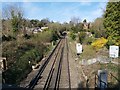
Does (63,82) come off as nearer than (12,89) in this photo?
No

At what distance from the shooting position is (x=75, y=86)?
13508 millimetres

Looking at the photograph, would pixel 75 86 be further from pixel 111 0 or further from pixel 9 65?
pixel 111 0

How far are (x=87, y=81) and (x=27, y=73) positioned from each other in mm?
5081

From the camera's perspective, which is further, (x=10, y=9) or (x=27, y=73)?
(x=10, y=9)

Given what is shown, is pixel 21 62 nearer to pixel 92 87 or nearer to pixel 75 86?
pixel 75 86

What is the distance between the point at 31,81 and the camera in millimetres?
14211

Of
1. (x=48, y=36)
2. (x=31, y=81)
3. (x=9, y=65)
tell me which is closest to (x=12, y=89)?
(x=31, y=81)

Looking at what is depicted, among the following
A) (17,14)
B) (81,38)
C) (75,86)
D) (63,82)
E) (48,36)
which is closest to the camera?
(75,86)

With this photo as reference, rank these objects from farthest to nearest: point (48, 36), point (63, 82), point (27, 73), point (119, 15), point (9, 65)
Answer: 1. point (48, 36)
2. point (119, 15)
3. point (9, 65)
4. point (27, 73)
5. point (63, 82)

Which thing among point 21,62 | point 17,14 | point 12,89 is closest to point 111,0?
point 21,62

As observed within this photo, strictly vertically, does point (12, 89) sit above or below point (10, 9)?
below

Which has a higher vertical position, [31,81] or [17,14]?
[17,14]

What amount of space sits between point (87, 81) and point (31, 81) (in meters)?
3.30

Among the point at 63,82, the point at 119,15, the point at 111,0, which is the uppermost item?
the point at 111,0
